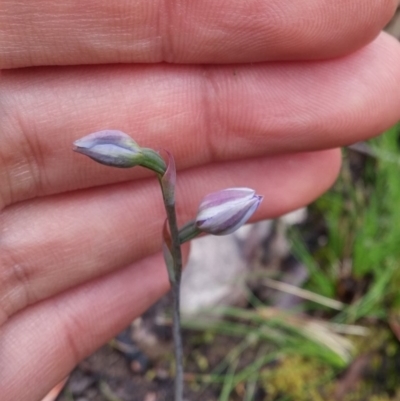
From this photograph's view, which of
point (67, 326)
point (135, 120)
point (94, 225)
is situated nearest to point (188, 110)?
point (135, 120)

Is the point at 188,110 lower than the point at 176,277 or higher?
higher

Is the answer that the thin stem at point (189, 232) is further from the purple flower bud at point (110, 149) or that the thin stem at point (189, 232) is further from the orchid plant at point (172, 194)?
the purple flower bud at point (110, 149)

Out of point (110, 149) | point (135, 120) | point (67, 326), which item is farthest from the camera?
point (67, 326)

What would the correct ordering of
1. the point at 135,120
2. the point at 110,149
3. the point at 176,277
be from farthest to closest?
the point at 135,120 → the point at 176,277 → the point at 110,149

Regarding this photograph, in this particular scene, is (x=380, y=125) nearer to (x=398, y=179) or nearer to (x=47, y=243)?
(x=398, y=179)

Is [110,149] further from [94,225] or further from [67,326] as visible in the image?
[67,326]

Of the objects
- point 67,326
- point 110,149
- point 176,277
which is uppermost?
point 110,149

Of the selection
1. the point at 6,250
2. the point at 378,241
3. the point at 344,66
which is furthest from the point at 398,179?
the point at 6,250

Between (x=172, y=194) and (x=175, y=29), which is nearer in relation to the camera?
(x=172, y=194)
